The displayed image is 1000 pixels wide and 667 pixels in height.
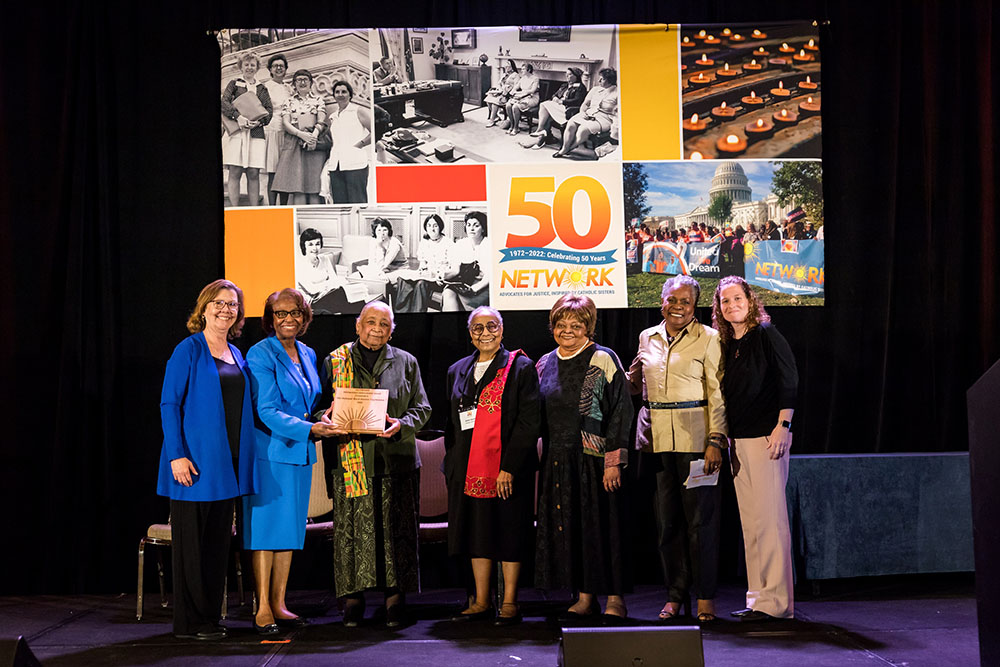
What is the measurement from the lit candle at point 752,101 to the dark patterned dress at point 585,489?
221 cm

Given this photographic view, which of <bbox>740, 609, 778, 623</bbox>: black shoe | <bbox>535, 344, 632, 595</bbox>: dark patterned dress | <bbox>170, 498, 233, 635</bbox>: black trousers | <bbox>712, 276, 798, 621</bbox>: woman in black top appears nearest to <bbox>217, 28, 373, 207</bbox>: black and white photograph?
<bbox>535, 344, 632, 595</bbox>: dark patterned dress

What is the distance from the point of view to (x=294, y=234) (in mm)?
5793

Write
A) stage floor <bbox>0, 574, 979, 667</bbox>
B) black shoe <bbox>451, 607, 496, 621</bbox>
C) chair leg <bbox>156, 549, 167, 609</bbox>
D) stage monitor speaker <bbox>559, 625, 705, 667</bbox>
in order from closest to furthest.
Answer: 1. stage monitor speaker <bbox>559, 625, 705, 667</bbox>
2. stage floor <bbox>0, 574, 979, 667</bbox>
3. black shoe <bbox>451, 607, 496, 621</bbox>
4. chair leg <bbox>156, 549, 167, 609</bbox>

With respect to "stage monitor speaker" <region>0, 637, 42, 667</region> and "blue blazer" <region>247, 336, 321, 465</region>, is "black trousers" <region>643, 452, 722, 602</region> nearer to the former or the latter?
"blue blazer" <region>247, 336, 321, 465</region>

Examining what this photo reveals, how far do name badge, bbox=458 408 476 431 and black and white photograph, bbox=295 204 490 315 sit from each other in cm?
123

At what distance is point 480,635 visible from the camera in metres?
4.45

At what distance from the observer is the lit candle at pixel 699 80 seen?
19.3 ft

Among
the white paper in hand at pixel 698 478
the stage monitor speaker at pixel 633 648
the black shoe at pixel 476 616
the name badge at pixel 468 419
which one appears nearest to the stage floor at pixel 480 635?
the black shoe at pixel 476 616

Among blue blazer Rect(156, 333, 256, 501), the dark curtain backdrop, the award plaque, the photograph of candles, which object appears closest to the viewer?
blue blazer Rect(156, 333, 256, 501)

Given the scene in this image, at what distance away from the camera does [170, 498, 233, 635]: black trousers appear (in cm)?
438

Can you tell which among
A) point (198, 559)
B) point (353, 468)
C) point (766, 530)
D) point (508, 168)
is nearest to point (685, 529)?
point (766, 530)

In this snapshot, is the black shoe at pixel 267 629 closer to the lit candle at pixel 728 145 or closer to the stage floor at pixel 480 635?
the stage floor at pixel 480 635

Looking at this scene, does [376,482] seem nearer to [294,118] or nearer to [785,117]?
[294,118]

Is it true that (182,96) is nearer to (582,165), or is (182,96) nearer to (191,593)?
(582,165)
